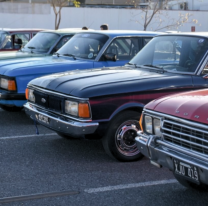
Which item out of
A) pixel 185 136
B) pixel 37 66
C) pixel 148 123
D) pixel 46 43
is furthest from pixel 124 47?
pixel 185 136

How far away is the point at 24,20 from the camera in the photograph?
28.9 metres

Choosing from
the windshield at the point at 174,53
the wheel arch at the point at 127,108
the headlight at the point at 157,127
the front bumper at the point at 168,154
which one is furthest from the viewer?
the windshield at the point at 174,53

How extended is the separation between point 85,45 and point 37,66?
1.09 m

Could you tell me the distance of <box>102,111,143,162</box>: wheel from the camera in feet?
19.5

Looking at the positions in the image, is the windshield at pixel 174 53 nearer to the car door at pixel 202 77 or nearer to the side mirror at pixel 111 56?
the car door at pixel 202 77

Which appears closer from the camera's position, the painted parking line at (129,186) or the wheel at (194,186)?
the wheel at (194,186)

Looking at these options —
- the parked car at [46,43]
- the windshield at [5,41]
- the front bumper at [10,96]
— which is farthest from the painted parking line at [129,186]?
the windshield at [5,41]

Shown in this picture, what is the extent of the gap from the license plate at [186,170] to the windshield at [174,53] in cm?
231

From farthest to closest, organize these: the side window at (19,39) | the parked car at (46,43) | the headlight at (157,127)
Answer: the side window at (19,39) < the parked car at (46,43) < the headlight at (157,127)

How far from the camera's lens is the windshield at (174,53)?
247 inches

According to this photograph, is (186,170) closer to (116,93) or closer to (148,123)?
(148,123)

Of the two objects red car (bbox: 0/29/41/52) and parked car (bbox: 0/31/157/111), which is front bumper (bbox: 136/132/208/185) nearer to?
parked car (bbox: 0/31/157/111)

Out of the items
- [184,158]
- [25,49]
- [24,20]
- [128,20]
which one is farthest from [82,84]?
[128,20]

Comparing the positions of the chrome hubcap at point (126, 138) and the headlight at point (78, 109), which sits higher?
the headlight at point (78, 109)
